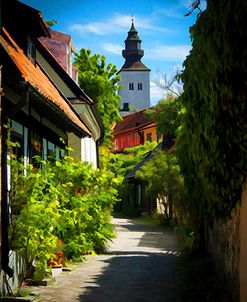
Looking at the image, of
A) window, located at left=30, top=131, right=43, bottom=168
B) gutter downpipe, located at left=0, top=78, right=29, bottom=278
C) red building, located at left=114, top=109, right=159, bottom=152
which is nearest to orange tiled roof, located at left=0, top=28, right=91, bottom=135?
gutter downpipe, located at left=0, top=78, right=29, bottom=278

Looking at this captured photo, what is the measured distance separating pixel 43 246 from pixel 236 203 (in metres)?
3.61

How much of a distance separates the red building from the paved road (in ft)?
150

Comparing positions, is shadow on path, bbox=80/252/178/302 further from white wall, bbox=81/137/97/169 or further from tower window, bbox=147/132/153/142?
tower window, bbox=147/132/153/142

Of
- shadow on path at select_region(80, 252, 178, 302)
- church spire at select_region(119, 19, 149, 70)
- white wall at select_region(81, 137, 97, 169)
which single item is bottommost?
shadow on path at select_region(80, 252, 178, 302)

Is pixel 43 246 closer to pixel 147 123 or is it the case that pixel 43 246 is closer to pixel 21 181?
pixel 21 181

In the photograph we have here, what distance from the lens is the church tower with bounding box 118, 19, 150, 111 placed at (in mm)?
100312

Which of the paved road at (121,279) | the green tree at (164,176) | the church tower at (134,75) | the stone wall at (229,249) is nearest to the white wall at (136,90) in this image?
the church tower at (134,75)

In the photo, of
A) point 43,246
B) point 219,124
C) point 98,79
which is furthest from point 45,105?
point 98,79

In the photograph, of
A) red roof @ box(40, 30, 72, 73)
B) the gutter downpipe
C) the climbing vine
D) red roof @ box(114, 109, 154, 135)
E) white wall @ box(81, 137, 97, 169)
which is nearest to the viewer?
the climbing vine

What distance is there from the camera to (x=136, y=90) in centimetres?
10144

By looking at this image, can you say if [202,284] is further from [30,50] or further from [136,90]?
[136,90]

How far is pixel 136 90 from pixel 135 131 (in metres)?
34.1

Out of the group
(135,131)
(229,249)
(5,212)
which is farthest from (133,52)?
(229,249)

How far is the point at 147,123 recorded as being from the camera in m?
64.6
